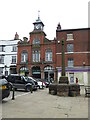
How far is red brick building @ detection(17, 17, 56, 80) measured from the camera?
36.7 metres

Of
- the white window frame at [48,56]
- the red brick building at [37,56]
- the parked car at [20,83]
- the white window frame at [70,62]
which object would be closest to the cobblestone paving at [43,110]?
the parked car at [20,83]

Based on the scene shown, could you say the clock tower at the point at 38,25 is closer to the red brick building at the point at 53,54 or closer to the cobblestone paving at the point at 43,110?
the red brick building at the point at 53,54

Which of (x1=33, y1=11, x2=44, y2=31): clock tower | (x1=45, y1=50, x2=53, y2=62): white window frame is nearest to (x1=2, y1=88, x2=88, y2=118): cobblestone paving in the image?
(x1=45, y1=50, x2=53, y2=62): white window frame

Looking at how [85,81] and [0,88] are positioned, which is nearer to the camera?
[0,88]

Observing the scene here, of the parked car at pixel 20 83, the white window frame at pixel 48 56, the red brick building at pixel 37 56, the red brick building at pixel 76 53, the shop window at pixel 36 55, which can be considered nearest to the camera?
the parked car at pixel 20 83

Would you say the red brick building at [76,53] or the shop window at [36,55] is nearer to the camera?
the red brick building at [76,53]

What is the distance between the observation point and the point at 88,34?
113 feet

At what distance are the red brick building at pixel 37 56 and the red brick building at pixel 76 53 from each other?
213 centimetres

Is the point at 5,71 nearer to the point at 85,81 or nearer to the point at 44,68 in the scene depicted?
the point at 44,68

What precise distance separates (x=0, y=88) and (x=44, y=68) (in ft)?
93.6

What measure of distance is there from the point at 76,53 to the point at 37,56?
9.27 metres

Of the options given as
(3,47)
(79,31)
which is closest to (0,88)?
(79,31)

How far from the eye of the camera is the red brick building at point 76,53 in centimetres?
3344

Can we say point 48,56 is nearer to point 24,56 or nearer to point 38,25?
point 24,56
